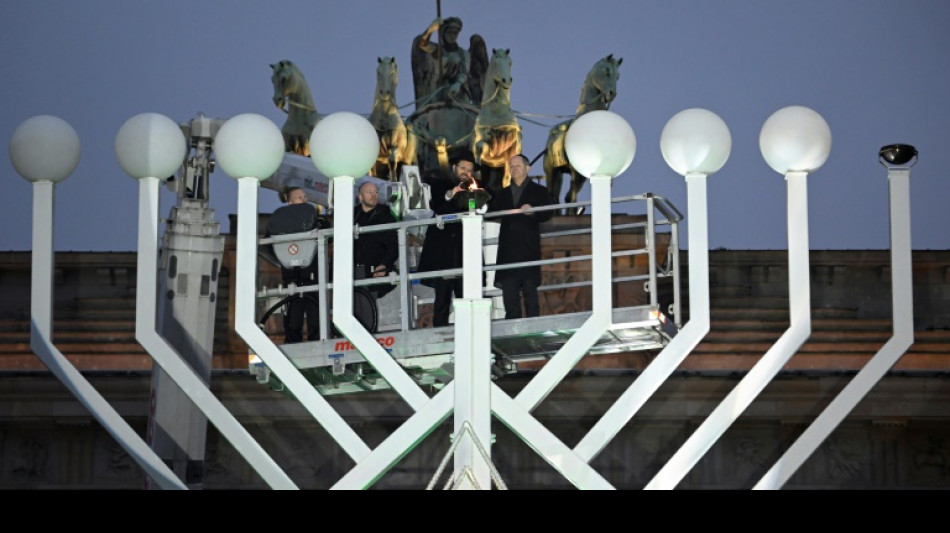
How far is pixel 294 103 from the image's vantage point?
1702 centimetres

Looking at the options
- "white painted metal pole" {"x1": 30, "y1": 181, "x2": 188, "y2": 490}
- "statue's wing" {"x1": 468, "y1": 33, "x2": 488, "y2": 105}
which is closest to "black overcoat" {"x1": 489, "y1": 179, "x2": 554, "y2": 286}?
"white painted metal pole" {"x1": 30, "y1": 181, "x2": 188, "y2": 490}

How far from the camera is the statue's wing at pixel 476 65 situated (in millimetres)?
18797

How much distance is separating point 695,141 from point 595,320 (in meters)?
0.74

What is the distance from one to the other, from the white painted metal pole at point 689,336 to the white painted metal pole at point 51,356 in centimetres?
161

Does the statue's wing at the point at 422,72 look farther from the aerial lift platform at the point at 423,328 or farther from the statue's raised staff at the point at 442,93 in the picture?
the aerial lift platform at the point at 423,328

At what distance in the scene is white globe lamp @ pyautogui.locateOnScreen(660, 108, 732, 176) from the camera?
7.01m

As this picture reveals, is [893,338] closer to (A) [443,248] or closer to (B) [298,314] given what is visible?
(A) [443,248]

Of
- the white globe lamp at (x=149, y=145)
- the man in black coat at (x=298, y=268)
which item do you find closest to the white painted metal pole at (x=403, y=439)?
the white globe lamp at (x=149, y=145)

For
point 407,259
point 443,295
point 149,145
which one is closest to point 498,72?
point 443,295

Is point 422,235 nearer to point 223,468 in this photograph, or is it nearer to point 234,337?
point 223,468

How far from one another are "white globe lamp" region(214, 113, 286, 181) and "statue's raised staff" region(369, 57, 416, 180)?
9.43m

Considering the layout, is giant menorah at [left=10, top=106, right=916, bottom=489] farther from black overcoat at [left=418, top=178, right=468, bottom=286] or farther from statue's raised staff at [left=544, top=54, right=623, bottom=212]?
statue's raised staff at [left=544, top=54, right=623, bottom=212]
